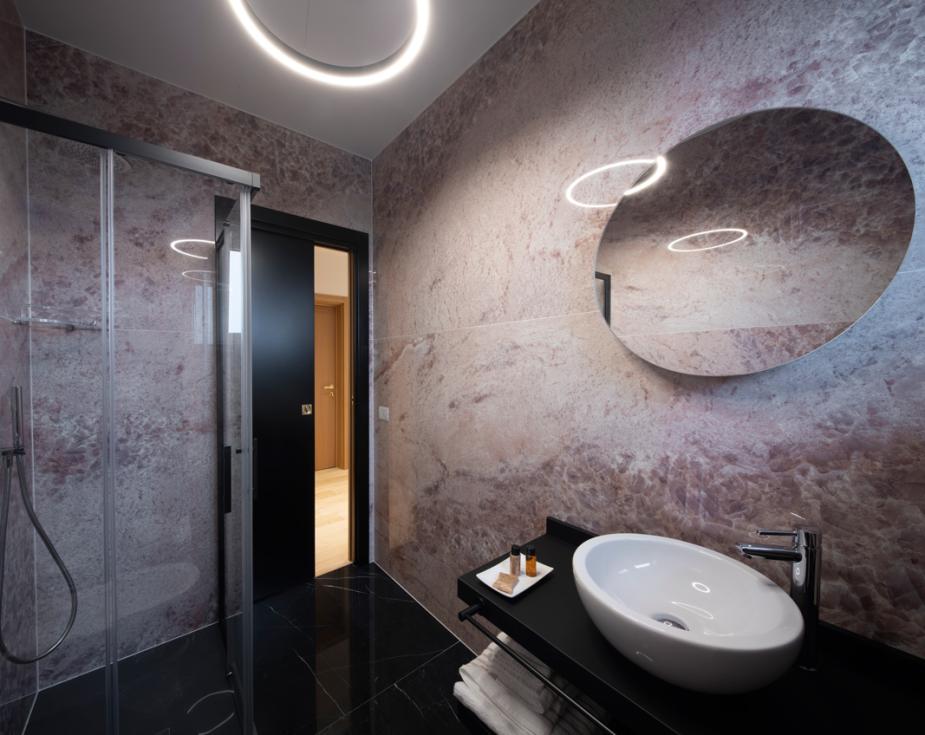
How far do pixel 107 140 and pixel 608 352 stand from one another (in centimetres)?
180

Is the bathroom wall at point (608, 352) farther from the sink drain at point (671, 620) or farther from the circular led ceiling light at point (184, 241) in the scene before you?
the circular led ceiling light at point (184, 241)

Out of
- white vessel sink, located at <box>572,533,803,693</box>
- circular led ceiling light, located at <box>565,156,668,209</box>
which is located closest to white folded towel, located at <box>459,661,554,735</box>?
white vessel sink, located at <box>572,533,803,693</box>

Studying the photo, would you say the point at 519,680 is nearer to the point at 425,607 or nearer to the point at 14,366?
the point at 425,607

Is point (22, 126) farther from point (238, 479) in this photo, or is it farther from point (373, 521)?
point (373, 521)

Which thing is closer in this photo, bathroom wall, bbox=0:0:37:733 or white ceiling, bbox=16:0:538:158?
bathroom wall, bbox=0:0:37:733

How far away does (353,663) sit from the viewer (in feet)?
5.78

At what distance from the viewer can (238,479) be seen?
4.99ft

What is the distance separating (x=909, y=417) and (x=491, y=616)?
104 cm

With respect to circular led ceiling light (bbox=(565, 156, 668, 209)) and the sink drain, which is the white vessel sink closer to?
the sink drain

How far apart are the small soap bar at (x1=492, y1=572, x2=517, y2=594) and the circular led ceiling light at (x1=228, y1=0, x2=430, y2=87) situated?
1702mm

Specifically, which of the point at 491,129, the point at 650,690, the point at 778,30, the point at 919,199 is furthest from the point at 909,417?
the point at 491,129

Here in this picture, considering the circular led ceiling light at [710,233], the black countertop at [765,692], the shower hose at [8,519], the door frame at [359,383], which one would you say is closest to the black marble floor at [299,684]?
the shower hose at [8,519]

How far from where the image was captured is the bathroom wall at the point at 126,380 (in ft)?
4.52

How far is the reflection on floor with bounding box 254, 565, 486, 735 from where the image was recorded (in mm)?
1480
